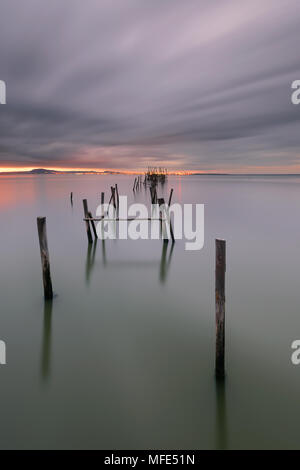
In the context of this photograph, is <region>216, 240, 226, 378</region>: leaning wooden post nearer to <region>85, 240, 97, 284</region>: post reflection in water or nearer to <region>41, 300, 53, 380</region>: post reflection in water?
<region>41, 300, 53, 380</region>: post reflection in water

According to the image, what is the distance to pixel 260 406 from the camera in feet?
12.7

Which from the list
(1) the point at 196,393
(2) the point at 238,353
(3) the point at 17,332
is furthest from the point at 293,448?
(3) the point at 17,332

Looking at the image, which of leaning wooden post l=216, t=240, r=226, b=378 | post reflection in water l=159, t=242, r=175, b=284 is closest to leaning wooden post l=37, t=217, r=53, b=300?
post reflection in water l=159, t=242, r=175, b=284

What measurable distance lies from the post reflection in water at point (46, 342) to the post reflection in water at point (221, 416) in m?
2.80

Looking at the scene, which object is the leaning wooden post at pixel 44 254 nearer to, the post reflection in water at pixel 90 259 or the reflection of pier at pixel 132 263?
the post reflection in water at pixel 90 259

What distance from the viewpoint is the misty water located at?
3545mm

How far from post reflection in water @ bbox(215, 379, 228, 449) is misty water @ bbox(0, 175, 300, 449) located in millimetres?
14

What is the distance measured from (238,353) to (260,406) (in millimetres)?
1223

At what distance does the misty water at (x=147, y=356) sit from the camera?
11.6 ft

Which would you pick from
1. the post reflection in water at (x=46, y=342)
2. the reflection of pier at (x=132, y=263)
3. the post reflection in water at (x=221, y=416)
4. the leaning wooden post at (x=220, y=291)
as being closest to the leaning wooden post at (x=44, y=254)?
the post reflection in water at (x=46, y=342)

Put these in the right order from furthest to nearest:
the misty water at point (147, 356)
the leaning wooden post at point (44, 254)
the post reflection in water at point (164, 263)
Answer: the post reflection in water at point (164, 263) → the leaning wooden post at point (44, 254) → the misty water at point (147, 356)
